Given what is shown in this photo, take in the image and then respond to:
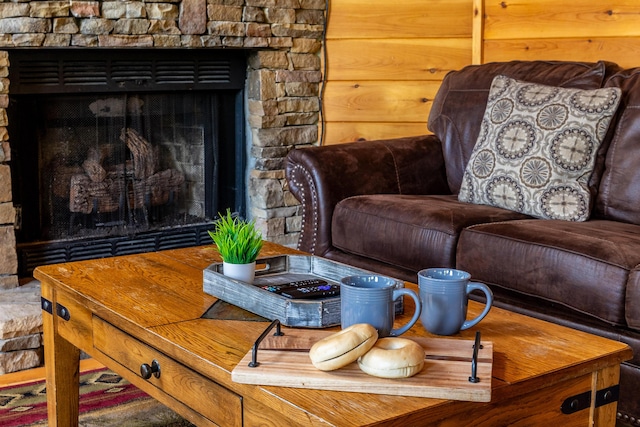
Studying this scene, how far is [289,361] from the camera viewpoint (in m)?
1.31

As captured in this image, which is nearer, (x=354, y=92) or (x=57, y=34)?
(x=57, y=34)

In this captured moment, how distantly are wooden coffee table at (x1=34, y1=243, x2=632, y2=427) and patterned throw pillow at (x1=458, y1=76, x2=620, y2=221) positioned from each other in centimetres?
105

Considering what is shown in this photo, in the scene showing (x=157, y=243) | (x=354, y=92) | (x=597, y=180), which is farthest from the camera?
(x=354, y=92)

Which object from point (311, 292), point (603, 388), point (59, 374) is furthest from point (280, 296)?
point (59, 374)

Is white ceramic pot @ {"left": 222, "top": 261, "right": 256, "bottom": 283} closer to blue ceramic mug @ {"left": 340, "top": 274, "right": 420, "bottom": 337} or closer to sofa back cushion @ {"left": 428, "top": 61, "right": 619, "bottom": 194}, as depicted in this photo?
blue ceramic mug @ {"left": 340, "top": 274, "right": 420, "bottom": 337}

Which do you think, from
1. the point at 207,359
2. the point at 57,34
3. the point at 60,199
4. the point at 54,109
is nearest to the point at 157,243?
the point at 60,199

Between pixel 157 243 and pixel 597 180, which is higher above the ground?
pixel 597 180

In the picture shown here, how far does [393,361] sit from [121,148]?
7.97 feet

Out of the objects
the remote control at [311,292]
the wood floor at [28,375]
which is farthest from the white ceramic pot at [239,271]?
the wood floor at [28,375]

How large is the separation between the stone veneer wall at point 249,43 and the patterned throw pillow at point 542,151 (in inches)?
44.5

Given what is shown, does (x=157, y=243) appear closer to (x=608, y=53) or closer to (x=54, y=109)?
(x=54, y=109)

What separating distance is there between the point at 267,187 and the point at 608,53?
1.49 meters

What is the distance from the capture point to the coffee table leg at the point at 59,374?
6.59ft

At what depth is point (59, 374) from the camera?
2.03m
